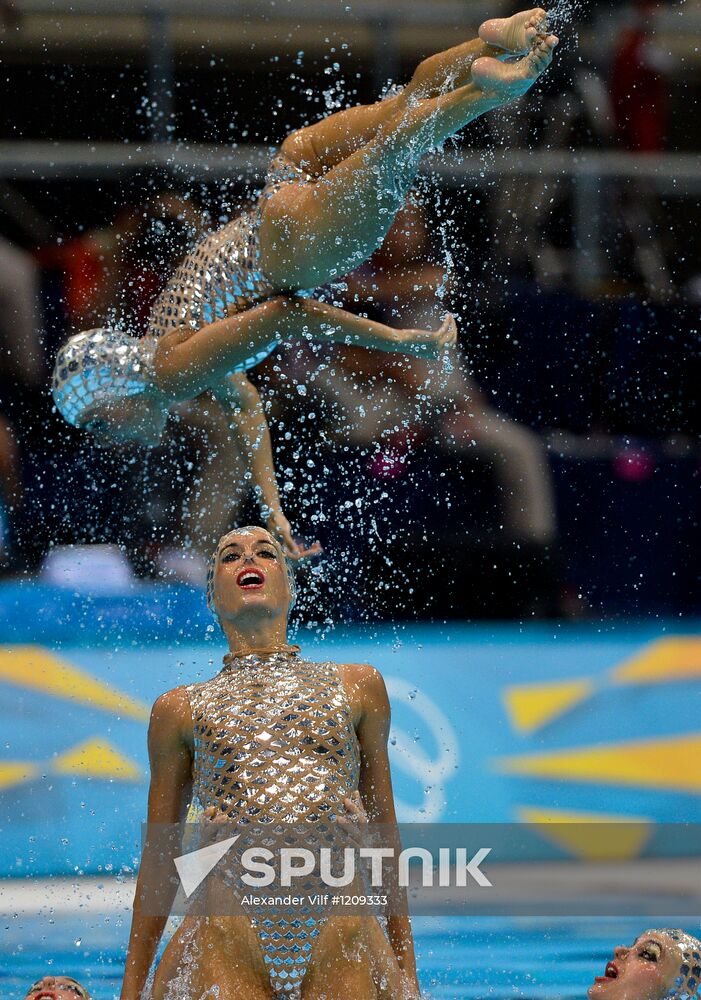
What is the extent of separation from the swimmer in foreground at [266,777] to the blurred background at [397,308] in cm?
191

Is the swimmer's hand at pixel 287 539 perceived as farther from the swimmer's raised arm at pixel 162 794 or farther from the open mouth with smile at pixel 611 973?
the open mouth with smile at pixel 611 973

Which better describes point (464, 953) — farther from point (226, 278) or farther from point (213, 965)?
point (226, 278)

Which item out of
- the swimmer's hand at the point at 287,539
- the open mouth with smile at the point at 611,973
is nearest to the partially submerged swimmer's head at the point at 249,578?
the swimmer's hand at the point at 287,539

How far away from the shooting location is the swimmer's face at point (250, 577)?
316 cm

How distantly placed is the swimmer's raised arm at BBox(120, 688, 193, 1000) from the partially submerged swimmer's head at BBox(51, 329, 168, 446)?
0.87 metres

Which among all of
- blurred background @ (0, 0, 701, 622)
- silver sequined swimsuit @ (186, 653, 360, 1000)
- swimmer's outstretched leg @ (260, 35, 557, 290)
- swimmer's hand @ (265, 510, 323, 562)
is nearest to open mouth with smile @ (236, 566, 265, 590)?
silver sequined swimsuit @ (186, 653, 360, 1000)

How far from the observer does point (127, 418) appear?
377 cm

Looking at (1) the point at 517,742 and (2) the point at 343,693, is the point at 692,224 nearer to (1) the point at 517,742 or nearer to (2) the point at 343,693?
(1) the point at 517,742

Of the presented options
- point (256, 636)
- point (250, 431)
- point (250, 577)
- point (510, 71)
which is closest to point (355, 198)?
point (510, 71)

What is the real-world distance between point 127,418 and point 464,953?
68.6 inches

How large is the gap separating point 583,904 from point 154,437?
5.91 ft

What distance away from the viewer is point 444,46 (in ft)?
19.0

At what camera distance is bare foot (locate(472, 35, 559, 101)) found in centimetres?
306

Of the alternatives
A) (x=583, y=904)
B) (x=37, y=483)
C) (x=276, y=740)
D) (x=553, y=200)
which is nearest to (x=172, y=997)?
(x=276, y=740)
